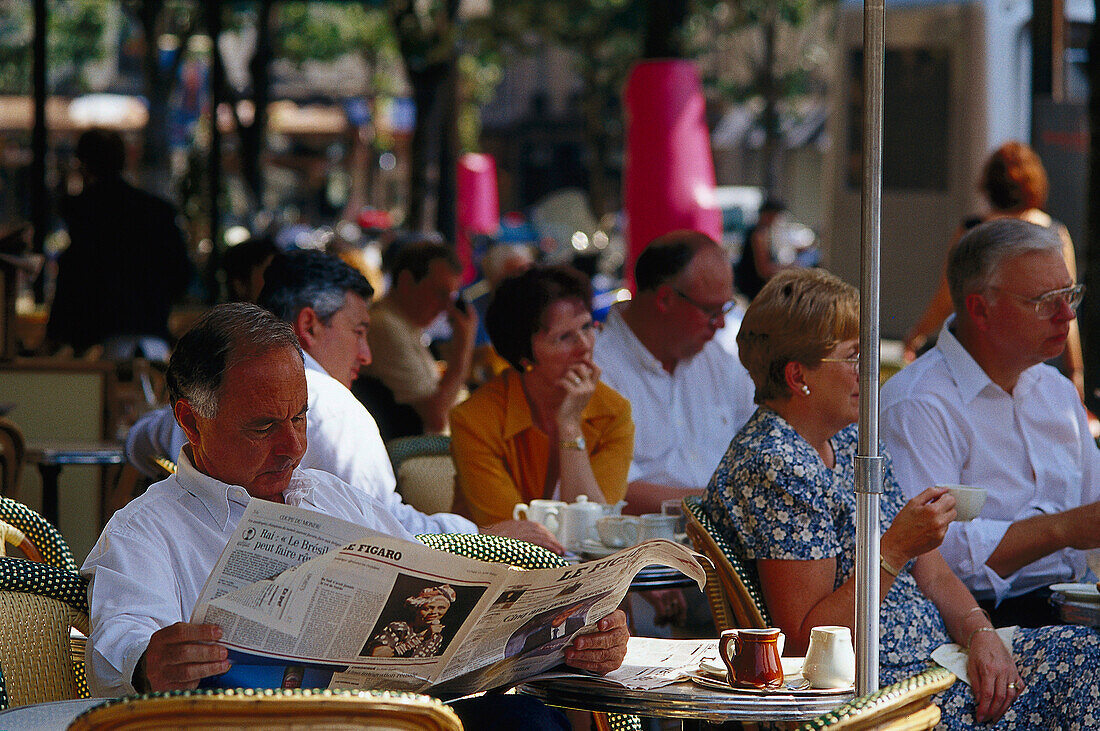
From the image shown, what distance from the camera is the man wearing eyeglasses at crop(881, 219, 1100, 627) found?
384 cm

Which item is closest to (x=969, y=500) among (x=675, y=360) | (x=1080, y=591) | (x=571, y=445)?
(x=1080, y=591)

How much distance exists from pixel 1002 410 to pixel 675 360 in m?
1.65

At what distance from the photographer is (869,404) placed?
2273 mm

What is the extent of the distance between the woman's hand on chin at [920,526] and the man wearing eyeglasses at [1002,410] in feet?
2.63

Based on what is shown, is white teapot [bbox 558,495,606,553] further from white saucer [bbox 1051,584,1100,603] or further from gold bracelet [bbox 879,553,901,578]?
white saucer [bbox 1051,584,1100,603]

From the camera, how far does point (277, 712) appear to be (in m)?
1.87

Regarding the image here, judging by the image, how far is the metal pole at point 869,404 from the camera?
7.40 feet

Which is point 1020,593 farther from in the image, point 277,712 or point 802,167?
point 802,167

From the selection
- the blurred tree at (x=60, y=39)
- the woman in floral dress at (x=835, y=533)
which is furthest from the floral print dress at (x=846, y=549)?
the blurred tree at (x=60, y=39)

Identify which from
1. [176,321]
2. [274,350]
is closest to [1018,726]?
[274,350]

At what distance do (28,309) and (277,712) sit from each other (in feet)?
37.6

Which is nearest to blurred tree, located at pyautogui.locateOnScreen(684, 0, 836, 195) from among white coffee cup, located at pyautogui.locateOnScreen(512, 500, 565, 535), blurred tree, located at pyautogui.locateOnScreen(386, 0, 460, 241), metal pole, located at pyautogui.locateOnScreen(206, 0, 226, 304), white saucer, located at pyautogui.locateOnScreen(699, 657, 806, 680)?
blurred tree, located at pyautogui.locateOnScreen(386, 0, 460, 241)

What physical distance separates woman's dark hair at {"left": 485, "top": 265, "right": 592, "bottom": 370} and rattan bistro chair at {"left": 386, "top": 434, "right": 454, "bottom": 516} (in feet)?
1.96

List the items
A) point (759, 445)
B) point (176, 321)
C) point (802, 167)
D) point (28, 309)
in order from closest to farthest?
point (759, 445)
point (176, 321)
point (28, 309)
point (802, 167)
